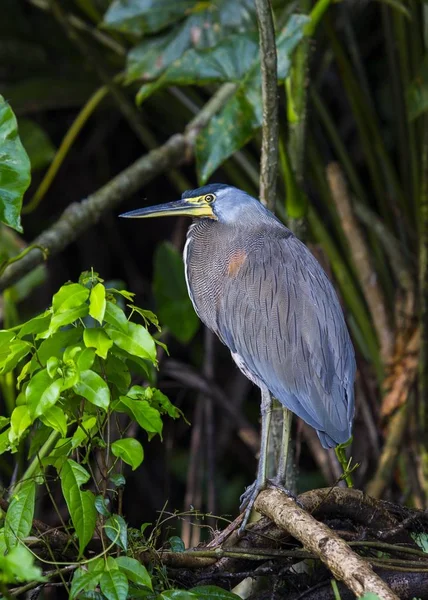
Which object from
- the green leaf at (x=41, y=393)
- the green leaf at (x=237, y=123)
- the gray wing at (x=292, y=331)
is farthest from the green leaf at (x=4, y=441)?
the green leaf at (x=237, y=123)

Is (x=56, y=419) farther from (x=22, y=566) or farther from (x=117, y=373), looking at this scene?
(x=22, y=566)

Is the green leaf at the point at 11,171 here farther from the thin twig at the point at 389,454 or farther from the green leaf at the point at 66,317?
the thin twig at the point at 389,454

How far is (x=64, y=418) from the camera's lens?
126 centimetres

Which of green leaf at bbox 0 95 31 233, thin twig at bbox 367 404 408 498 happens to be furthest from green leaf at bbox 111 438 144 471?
thin twig at bbox 367 404 408 498

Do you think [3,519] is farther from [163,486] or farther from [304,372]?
[163,486]

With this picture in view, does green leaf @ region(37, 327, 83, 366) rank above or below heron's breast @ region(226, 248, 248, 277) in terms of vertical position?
above

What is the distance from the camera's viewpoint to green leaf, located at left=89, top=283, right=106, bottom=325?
48.6 inches

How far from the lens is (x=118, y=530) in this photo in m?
1.30

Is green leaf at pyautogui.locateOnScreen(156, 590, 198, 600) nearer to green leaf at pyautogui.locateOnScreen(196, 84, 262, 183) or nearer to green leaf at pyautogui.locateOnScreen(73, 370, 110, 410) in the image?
green leaf at pyautogui.locateOnScreen(73, 370, 110, 410)

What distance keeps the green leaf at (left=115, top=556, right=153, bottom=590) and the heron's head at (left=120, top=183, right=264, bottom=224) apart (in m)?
1.03

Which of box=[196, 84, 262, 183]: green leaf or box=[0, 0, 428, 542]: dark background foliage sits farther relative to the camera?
box=[0, 0, 428, 542]: dark background foliage

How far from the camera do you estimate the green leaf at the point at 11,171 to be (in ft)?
5.41

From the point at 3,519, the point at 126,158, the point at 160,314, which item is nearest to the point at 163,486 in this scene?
the point at 160,314

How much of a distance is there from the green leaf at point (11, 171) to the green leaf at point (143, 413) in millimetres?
478
